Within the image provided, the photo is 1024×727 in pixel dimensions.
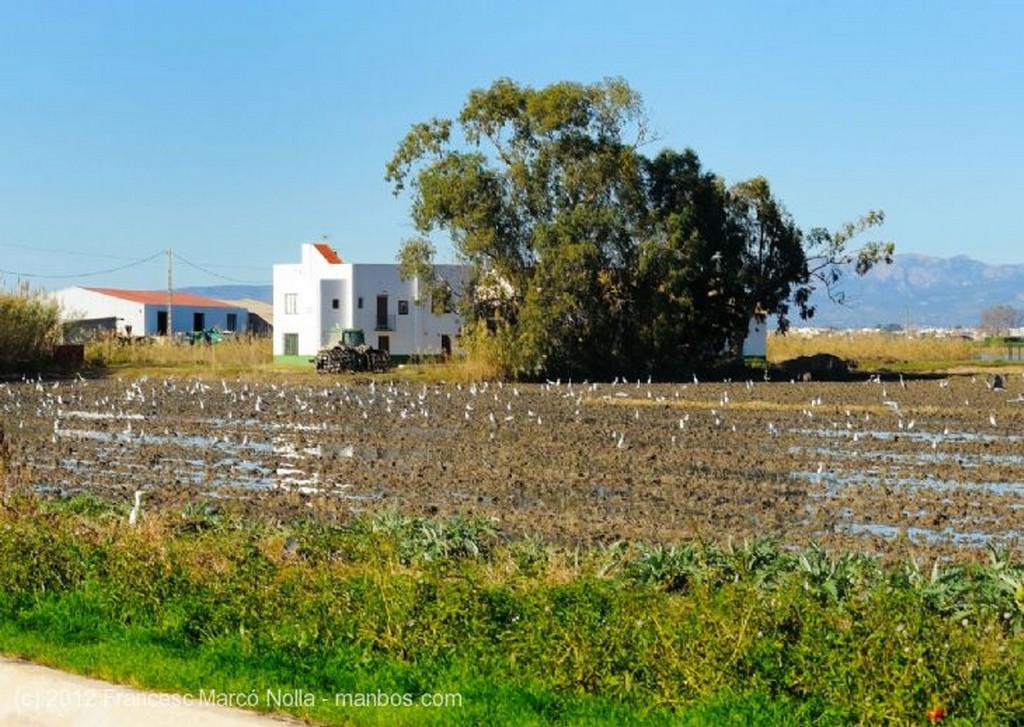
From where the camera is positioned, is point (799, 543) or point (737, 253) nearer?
point (799, 543)

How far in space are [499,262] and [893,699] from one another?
50.5 meters

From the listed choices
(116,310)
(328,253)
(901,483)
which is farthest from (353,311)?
(901,483)

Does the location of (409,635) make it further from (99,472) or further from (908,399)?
(908,399)

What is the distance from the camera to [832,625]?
27.5ft

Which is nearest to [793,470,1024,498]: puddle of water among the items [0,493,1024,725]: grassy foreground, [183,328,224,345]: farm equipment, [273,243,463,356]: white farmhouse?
[0,493,1024,725]: grassy foreground

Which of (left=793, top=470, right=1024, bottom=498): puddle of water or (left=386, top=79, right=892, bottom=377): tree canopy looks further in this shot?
(left=386, top=79, right=892, bottom=377): tree canopy

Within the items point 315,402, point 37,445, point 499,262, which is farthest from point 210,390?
point 37,445

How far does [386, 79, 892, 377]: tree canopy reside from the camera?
55.6m

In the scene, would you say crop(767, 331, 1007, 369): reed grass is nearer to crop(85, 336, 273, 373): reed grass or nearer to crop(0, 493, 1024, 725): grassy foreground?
crop(85, 336, 273, 373): reed grass

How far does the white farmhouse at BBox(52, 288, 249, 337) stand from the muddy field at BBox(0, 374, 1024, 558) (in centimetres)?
5324

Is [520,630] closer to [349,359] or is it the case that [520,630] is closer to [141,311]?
[349,359]

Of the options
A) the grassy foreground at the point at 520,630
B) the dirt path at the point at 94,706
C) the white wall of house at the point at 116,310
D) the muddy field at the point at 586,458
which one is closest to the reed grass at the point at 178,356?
the muddy field at the point at 586,458

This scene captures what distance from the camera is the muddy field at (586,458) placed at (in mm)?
17672

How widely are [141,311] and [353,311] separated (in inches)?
1301
